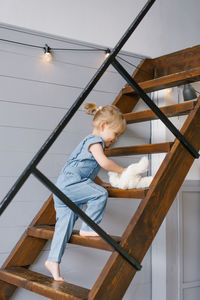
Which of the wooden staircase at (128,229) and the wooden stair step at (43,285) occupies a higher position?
the wooden staircase at (128,229)

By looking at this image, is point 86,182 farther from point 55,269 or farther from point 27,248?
point 27,248

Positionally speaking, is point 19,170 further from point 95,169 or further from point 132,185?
point 132,185

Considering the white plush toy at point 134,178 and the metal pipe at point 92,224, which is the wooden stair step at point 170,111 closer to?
the white plush toy at point 134,178

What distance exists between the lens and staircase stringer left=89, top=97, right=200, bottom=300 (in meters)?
1.84

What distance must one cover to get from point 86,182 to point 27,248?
1.95ft

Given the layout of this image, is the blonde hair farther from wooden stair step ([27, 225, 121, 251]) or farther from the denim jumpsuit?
wooden stair step ([27, 225, 121, 251])

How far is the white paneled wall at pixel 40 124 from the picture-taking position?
2510 mm

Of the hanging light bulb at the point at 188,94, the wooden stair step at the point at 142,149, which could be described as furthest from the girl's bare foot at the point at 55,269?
the hanging light bulb at the point at 188,94

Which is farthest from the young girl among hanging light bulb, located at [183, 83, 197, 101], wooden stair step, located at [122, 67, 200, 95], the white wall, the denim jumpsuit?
hanging light bulb, located at [183, 83, 197, 101]

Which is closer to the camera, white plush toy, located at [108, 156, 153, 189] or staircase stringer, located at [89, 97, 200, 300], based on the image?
staircase stringer, located at [89, 97, 200, 300]

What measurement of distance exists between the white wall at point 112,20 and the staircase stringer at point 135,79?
116 millimetres

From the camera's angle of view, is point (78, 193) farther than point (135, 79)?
No

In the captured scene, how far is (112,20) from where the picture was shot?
3029mm

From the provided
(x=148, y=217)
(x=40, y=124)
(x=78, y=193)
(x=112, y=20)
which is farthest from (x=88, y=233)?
(x=112, y=20)
